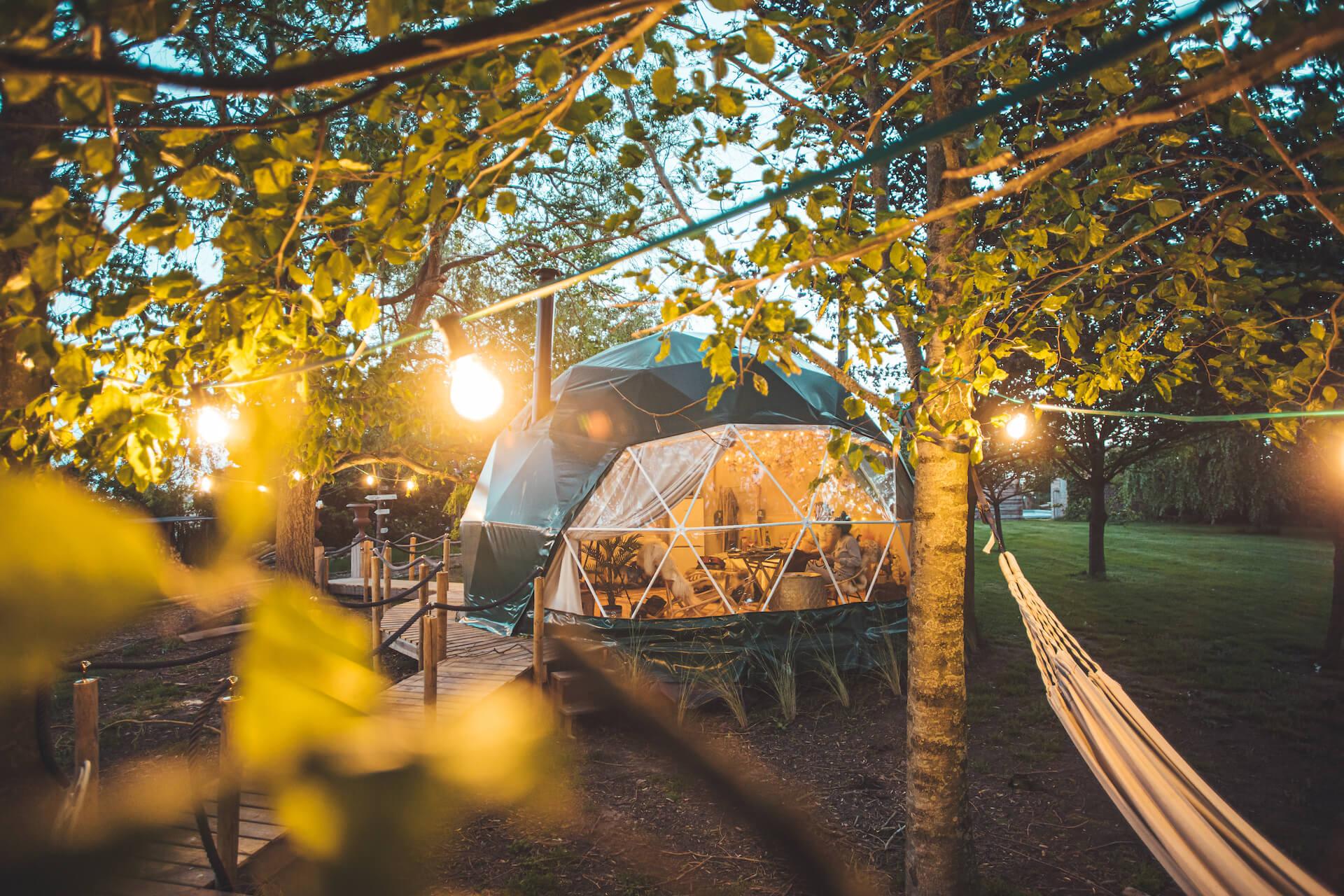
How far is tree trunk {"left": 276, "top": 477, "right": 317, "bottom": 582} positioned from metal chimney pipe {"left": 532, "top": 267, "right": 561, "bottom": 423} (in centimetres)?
321

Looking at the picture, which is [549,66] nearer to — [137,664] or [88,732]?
[137,664]

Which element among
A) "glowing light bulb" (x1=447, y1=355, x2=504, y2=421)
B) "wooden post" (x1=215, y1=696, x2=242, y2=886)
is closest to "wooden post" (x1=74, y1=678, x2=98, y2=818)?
"wooden post" (x1=215, y1=696, x2=242, y2=886)

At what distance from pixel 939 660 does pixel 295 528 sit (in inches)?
328

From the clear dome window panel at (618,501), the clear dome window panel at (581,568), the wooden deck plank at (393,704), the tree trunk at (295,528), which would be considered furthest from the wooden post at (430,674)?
the tree trunk at (295,528)

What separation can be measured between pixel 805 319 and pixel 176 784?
18.2 feet

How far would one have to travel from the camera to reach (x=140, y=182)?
61.4 inches

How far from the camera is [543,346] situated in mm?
7988

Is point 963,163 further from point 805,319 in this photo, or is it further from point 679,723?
point 679,723

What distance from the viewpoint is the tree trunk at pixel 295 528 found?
361 inches

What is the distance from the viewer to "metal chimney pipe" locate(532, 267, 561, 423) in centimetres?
770

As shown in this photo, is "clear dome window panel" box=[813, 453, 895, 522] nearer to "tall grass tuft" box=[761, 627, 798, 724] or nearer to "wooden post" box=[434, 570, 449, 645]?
"tall grass tuft" box=[761, 627, 798, 724]

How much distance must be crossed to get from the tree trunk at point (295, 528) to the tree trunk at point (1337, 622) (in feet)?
38.3

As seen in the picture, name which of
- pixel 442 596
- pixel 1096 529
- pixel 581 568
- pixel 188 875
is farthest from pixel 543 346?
pixel 1096 529

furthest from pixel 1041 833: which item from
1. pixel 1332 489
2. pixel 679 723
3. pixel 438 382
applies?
pixel 438 382
